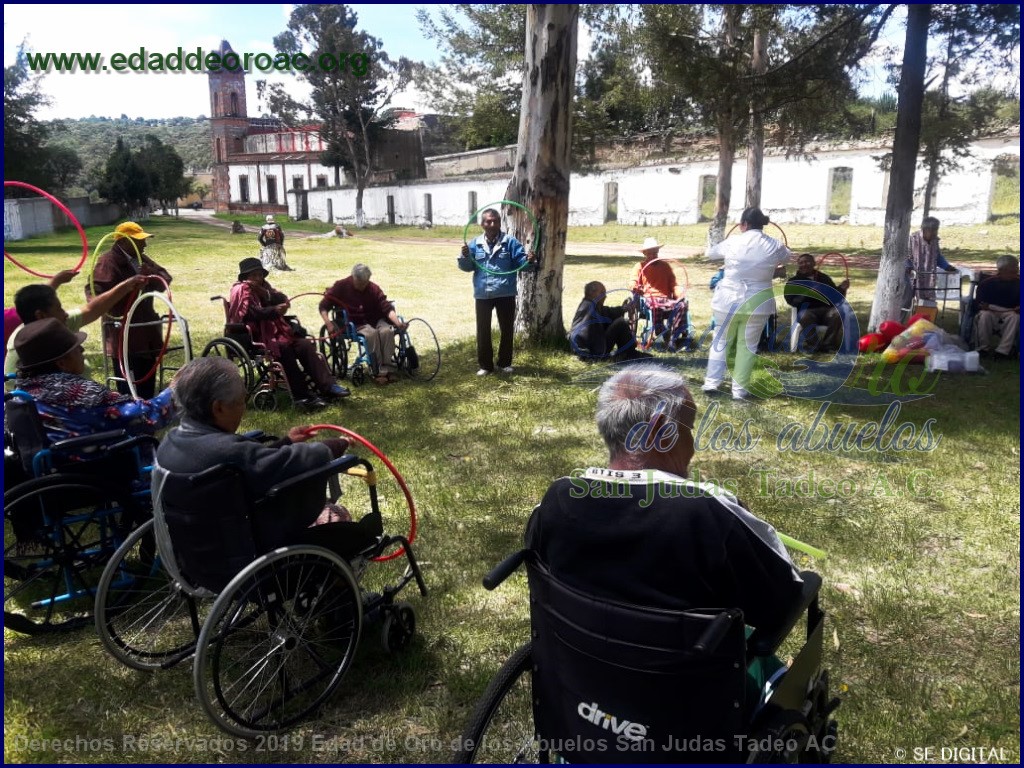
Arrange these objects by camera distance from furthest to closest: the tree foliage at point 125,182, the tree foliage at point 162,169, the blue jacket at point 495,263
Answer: the tree foliage at point 162,169
the tree foliage at point 125,182
the blue jacket at point 495,263

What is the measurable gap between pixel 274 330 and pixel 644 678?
16.2 feet

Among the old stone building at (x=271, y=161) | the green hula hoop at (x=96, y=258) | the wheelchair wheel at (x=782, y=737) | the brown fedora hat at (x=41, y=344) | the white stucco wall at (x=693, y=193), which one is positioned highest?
the old stone building at (x=271, y=161)

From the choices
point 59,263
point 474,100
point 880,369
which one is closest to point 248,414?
point 880,369

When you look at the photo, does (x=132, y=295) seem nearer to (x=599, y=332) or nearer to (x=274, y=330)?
(x=274, y=330)

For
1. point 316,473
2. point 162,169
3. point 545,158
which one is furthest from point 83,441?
point 162,169

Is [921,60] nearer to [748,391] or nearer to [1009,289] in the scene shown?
[1009,289]

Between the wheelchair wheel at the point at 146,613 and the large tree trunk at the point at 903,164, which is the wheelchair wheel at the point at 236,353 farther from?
the large tree trunk at the point at 903,164

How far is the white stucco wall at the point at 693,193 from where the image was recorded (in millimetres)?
20672

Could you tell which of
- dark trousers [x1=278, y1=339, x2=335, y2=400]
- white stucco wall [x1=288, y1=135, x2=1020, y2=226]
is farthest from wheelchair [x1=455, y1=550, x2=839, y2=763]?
white stucco wall [x1=288, y1=135, x2=1020, y2=226]

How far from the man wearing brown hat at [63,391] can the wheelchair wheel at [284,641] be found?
1021 millimetres

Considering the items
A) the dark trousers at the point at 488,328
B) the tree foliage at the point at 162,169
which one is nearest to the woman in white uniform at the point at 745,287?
Result: the dark trousers at the point at 488,328

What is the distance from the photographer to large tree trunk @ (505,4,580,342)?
7.25m

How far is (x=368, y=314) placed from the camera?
688cm

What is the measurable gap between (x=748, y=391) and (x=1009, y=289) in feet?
11.3
